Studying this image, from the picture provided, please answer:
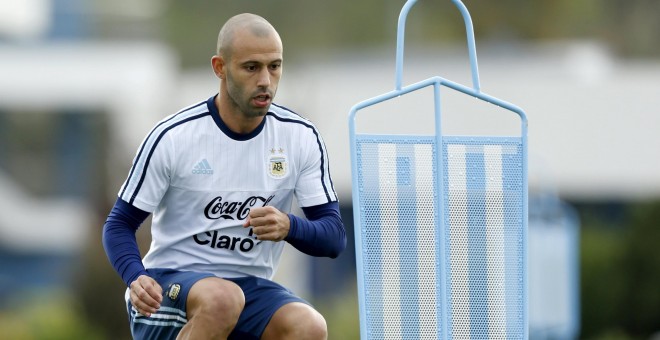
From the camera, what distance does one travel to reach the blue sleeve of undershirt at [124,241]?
6.14 m

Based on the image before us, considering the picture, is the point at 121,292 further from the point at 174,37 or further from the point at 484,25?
the point at 174,37

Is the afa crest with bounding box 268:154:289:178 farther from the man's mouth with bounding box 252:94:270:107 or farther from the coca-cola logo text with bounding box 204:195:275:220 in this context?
the man's mouth with bounding box 252:94:270:107

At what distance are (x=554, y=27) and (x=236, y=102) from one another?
1631 inches

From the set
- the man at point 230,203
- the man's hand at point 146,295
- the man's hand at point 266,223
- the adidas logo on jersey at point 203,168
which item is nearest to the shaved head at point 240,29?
the man at point 230,203

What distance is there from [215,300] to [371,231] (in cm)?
79

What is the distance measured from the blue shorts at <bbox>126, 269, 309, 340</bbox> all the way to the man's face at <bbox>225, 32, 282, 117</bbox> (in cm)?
84

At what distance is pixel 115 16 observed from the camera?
179 ft

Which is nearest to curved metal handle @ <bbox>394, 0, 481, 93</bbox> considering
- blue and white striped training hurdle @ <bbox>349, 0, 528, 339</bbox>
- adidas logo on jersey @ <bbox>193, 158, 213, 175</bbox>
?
blue and white striped training hurdle @ <bbox>349, 0, 528, 339</bbox>

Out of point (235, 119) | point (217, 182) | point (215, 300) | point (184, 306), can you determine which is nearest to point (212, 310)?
point (215, 300)

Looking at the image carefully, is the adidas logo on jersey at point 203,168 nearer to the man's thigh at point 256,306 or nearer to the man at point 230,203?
the man at point 230,203

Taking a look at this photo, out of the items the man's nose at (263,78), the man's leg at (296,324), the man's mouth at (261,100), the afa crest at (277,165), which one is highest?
the man's nose at (263,78)

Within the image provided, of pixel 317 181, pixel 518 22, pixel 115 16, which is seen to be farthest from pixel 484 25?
pixel 317 181

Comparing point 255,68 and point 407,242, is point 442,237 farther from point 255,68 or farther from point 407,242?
point 255,68

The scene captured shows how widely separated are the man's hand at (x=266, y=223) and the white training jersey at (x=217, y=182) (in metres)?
0.44
